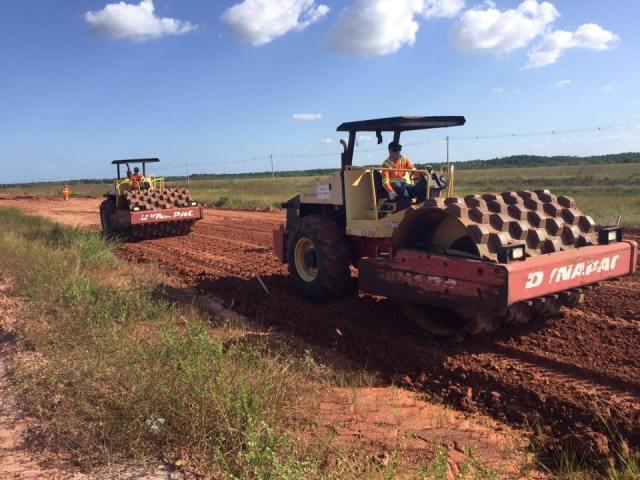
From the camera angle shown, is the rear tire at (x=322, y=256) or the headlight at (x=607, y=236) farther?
the rear tire at (x=322, y=256)

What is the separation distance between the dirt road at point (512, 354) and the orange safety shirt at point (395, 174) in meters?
1.46

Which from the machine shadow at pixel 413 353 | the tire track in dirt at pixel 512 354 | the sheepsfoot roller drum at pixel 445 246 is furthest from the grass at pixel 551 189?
the tire track in dirt at pixel 512 354

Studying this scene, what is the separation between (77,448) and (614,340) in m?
4.55

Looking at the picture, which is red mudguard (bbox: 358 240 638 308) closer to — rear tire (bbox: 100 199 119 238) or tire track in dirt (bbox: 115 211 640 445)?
tire track in dirt (bbox: 115 211 640 445)

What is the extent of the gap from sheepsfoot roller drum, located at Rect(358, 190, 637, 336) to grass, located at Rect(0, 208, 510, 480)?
1.01m

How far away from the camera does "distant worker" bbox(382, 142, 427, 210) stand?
6117mm

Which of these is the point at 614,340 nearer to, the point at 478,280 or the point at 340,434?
the point at 478,280

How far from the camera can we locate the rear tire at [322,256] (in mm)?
6465

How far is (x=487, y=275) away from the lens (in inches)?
169

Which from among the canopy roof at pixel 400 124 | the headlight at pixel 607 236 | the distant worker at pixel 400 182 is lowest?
the headlight at pixel 607 236

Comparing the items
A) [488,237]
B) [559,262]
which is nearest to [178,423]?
[488,237]

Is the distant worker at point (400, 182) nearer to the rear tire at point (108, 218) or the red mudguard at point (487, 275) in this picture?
the red mudguard at point (487, 275)

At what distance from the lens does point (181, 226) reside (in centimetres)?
1426

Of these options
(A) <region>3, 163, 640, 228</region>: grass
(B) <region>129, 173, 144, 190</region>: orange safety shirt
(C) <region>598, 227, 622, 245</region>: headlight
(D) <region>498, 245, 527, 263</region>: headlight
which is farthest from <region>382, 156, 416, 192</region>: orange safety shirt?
(B) <region>129, 173, 144, 190</region>: orange safety shirt
